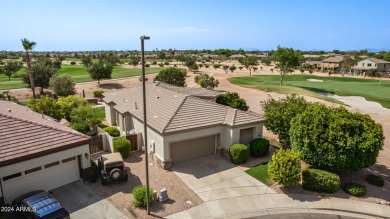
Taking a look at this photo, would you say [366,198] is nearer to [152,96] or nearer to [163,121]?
[163,121]

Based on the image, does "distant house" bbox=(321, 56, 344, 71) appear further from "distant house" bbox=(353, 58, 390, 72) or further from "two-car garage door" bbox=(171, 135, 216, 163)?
"two-car garage door" bbox=(171, 135, 216, 163)

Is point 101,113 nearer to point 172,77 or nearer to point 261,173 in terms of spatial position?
point 172,77

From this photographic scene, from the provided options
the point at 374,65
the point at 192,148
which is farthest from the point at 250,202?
the point at 374,65

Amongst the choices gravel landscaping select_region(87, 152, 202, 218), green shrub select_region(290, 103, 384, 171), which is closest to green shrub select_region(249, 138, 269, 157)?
green shrub select_region(290, 103, 384, 171)

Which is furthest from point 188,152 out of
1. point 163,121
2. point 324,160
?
point 324,160

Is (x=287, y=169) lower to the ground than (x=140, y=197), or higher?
higher

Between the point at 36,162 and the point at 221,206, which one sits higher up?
the point at 36,162

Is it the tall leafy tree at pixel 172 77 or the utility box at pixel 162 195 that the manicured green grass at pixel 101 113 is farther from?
the utility box at pixel 162 195

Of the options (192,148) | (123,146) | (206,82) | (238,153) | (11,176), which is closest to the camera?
(11,176)
